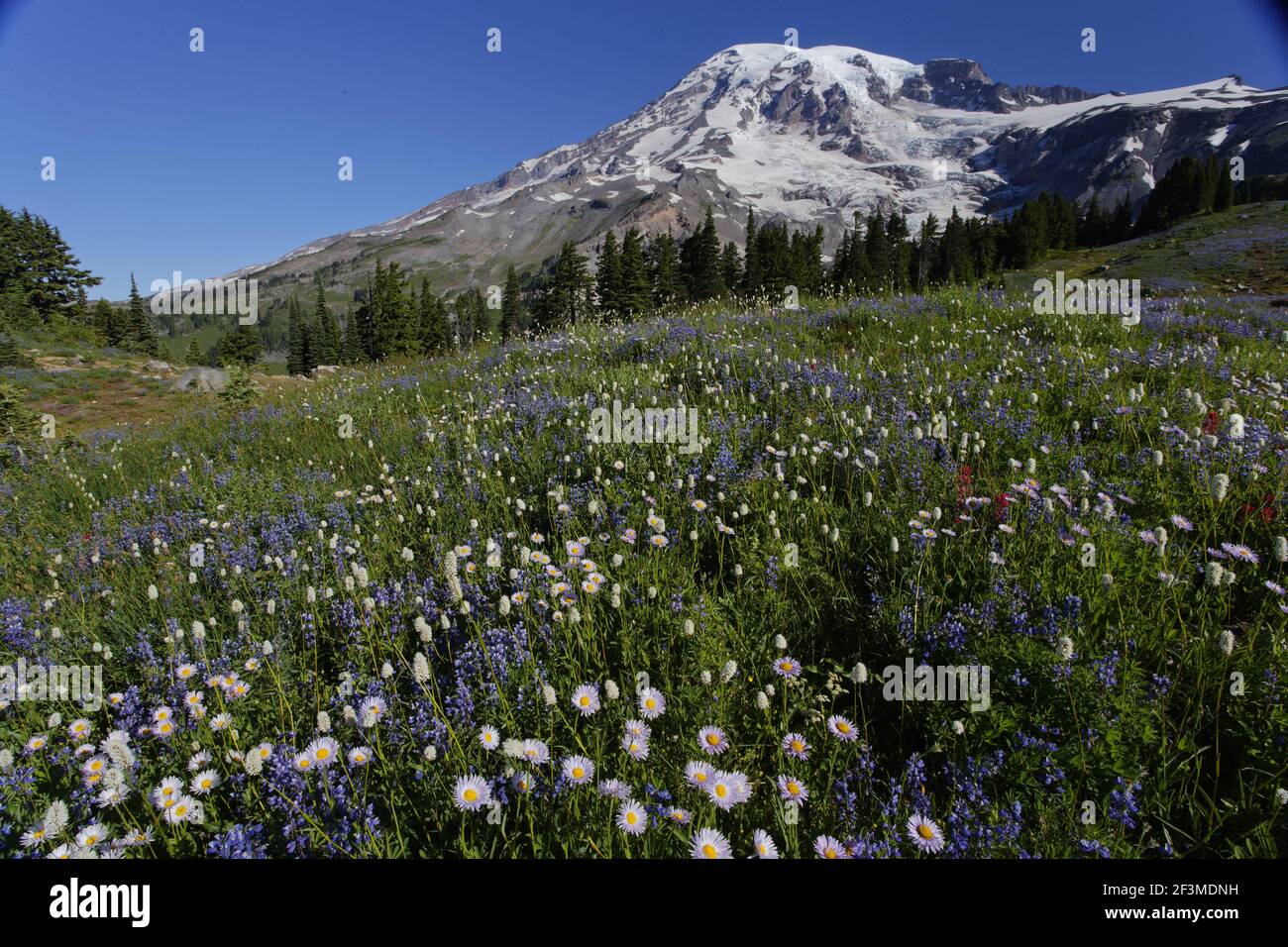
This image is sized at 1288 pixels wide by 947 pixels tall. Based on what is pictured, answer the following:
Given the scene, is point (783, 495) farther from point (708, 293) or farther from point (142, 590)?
point (708, 293)

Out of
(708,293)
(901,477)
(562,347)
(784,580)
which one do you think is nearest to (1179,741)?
(784,580)

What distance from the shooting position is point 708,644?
2764 millimetres

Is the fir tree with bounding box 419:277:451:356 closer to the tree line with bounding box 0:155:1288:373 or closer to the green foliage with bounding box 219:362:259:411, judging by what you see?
the tree line with bounding box 0:155:1288:373

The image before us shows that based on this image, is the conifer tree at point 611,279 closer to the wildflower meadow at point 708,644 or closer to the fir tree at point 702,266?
the fir tree at point 702,266

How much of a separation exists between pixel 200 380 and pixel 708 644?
23022mm

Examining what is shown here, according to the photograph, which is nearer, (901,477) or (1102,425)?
(901,477)

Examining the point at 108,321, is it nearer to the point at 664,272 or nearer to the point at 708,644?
the point at 664,272

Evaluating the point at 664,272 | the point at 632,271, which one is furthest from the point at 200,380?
the point at 664,272

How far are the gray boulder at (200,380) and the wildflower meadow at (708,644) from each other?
15568 mm

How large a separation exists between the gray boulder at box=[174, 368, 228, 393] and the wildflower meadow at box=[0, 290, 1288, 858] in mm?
15568

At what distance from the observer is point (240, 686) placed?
265cm
